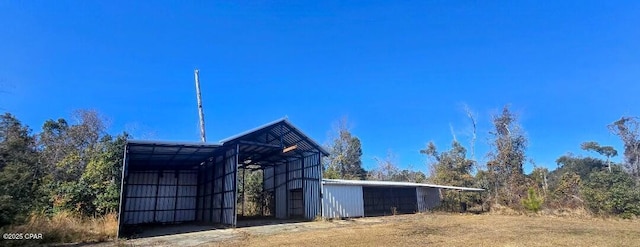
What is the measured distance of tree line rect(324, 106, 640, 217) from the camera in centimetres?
2280

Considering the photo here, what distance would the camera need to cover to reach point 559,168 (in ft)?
195

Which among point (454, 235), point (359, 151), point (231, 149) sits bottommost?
point (454, 235)

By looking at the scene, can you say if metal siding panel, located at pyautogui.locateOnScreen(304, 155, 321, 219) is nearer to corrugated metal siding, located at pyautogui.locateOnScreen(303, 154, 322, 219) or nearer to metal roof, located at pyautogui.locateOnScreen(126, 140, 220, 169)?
corrugated metal siding, located at pyautogui.locateOnScreen(303, 154, 322, 219)

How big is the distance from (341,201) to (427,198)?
10.9 meters

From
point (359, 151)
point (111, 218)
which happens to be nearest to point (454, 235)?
point (111, 218)

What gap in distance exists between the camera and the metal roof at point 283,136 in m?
18.4

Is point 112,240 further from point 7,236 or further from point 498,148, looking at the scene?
point 498,148

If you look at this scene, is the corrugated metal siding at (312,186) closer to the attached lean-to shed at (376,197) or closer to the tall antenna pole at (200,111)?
the attached lean-to shed at (376,197)

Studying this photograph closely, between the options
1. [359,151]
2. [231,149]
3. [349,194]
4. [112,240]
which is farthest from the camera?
[359,151]

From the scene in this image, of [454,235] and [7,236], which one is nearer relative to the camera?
[7,236]

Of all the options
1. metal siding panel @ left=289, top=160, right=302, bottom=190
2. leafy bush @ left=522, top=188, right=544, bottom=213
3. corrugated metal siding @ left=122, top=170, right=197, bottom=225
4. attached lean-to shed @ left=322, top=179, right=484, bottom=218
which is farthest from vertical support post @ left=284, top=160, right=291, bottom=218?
leafy bush @ left=522, top=188, right=544, bottom=213

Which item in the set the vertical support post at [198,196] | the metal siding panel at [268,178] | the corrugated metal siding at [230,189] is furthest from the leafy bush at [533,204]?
the vertical support post at [198,196]

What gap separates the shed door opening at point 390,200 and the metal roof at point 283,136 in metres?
7.83

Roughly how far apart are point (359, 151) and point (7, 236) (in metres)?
38.0
